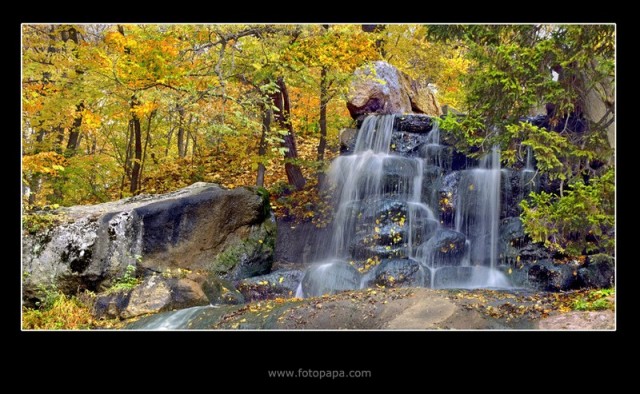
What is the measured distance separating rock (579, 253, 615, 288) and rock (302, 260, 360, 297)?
3163 millimetres

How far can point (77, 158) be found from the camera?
7.51 m

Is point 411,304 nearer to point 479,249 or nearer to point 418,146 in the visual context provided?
point 479,249

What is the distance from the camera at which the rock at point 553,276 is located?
627 centimetres

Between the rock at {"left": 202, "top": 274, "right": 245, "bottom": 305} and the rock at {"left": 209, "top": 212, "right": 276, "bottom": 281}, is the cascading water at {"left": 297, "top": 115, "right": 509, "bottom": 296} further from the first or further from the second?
the rock at {"left": 202, "top": 274, "right": 245, "bottom": 305}

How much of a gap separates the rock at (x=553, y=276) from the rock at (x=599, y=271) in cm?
15

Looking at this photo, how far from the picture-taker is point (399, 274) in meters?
7.06

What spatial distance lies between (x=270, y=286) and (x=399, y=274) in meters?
2.03

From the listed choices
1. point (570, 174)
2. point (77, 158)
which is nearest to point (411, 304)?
point (570, 174)

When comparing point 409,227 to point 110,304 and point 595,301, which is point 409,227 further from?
point 110,304

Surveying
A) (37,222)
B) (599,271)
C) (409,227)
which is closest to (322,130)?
(409,227)

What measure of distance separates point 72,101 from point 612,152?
7498mm

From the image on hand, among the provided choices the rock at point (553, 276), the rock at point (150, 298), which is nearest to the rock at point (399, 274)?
the rock at point (553, 276)

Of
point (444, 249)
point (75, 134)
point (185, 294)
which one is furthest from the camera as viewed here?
point (75, 134)

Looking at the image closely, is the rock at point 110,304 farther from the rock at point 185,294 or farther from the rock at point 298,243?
the rock at point 298,243
